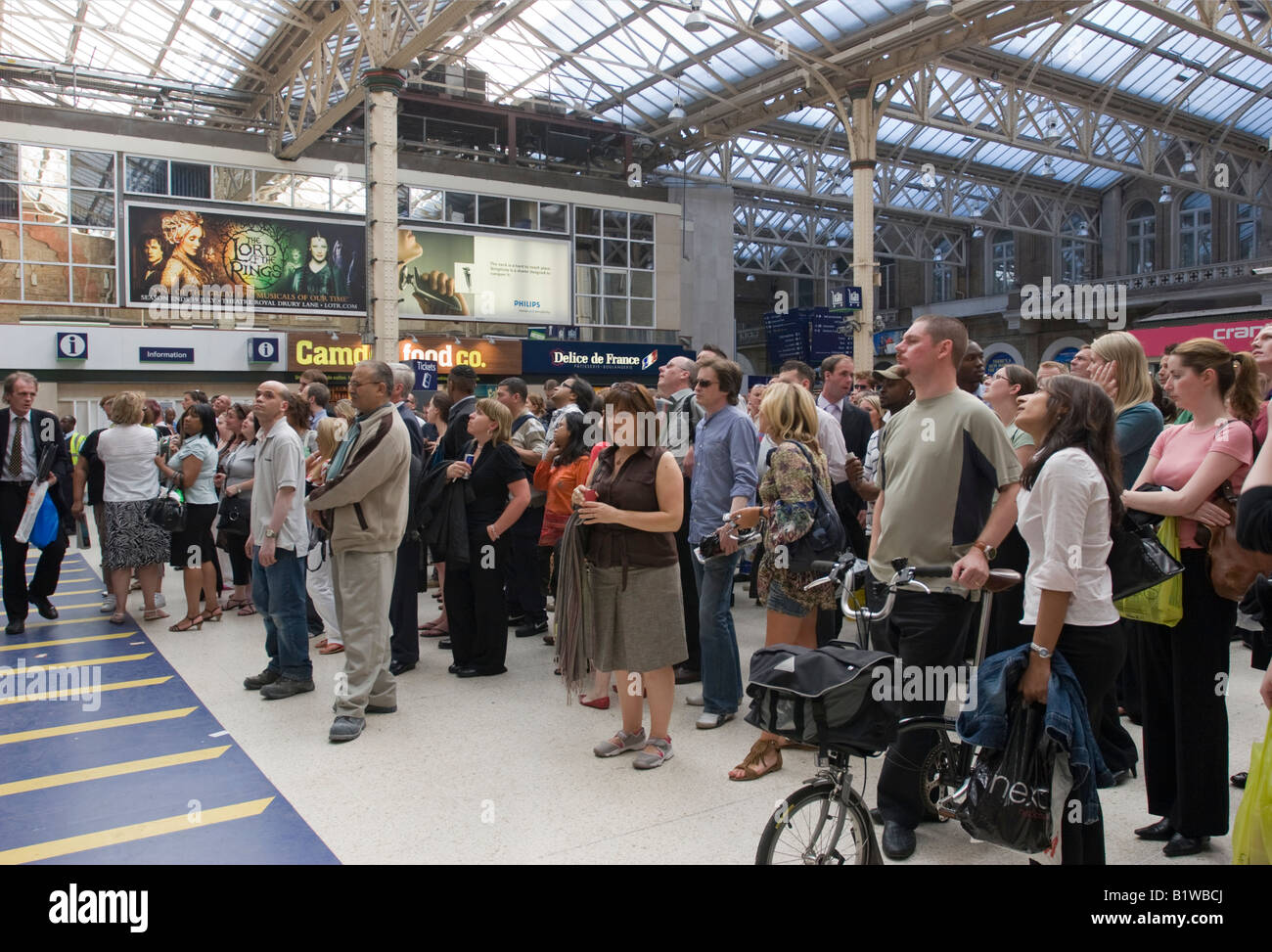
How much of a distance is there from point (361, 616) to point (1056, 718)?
3596 millimetres

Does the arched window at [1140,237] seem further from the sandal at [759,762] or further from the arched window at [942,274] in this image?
the sandal at [759,762]

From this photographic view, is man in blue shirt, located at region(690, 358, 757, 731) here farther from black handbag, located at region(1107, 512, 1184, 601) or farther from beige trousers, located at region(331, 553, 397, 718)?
black handbag, located at region(1107, 512, 1184, 601)

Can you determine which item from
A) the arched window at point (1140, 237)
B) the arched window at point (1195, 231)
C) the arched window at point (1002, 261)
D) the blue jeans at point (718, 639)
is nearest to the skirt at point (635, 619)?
the blue jeans at point (718, 639)

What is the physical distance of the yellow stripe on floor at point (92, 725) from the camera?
5.04 metres

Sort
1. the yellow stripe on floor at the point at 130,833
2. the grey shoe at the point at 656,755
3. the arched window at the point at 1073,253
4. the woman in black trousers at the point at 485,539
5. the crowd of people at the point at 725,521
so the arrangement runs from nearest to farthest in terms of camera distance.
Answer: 1. the crowd of people at the point at 725,521
2. the yellow stripe on floor at the point at 130,833
3. the grey shoe at the point at 656,755
4. the woman in black trousers at the point at 485,539
5. the arched window at the point at 1073,253

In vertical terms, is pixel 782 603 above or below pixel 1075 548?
below

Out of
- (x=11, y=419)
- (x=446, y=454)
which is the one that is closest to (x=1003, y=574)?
(x=446, y=454)

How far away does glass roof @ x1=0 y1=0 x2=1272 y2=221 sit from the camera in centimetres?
1859

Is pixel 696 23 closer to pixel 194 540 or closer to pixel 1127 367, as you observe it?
pixel 194 540

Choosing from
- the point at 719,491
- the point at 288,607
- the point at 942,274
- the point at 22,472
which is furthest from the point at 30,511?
the point at 942,274

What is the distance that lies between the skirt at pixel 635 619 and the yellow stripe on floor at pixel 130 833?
1653mm

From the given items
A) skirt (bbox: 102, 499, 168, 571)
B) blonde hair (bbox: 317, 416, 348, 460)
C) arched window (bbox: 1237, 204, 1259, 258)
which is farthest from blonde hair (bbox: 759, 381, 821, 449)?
arched window (bbox: 1237, 204, 1259, 258)

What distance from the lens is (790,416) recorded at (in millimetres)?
4527
